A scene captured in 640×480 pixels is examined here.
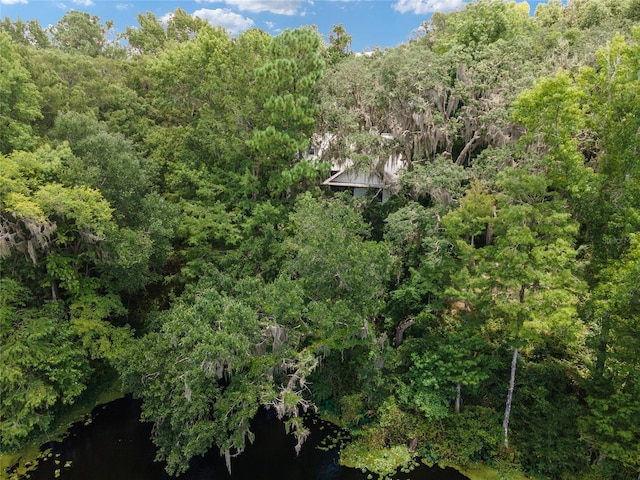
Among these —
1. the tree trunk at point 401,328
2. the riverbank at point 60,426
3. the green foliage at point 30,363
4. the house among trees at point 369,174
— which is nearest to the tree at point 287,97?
the house among trees at point 369,174

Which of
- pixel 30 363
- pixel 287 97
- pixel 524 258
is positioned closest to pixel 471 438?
Result: pixel 524 258

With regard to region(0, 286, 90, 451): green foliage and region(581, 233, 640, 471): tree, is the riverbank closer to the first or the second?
region(0, 286, 90, 451): green foliage

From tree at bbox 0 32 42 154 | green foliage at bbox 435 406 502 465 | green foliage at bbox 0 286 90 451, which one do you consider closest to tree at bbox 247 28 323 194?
tree at bbox 0 32 42 154

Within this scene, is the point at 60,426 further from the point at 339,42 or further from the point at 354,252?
the point at 339,42

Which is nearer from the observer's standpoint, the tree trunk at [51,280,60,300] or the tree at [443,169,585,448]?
the tree at [443,169,585,448]

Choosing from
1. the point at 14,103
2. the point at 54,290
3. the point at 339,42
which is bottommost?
the point at 54,290

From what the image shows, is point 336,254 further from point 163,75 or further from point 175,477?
point 163,75

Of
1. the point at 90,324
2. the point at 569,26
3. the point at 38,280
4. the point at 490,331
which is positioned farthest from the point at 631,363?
the point at 569,26
